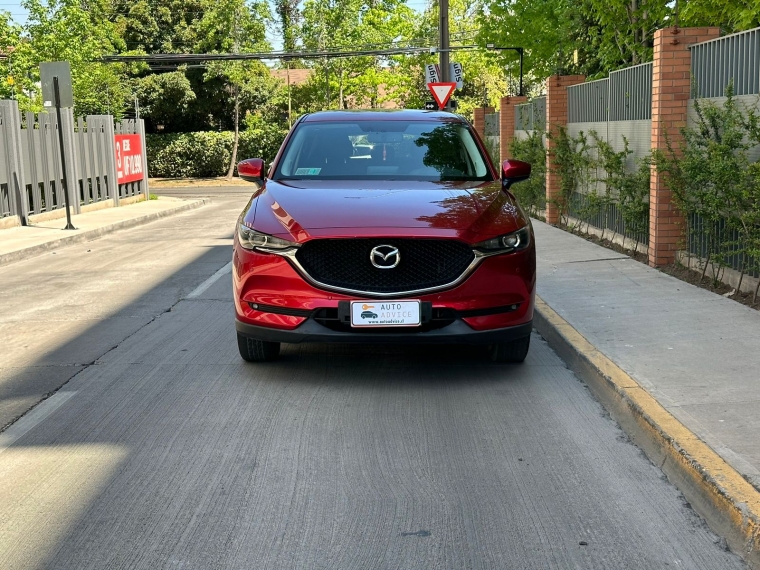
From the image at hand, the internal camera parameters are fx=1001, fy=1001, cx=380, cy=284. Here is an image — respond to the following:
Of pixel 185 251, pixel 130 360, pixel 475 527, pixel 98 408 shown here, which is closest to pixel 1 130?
pixel 185 251

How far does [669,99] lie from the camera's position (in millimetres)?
10422

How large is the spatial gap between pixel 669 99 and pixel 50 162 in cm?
1447

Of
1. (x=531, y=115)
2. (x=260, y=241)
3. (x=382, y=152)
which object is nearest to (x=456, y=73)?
(x=531, y=115)

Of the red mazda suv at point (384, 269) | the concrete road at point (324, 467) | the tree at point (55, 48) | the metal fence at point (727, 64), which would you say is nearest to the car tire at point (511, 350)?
the red mazda suv at point (384, 269)

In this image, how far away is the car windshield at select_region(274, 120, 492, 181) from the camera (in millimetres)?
7660

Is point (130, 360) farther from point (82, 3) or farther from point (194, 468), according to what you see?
point (82, 3)

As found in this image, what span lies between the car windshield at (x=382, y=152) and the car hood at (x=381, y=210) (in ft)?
1.37

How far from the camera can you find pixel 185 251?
49.8 ft

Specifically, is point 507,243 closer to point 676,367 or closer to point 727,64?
point 676,367

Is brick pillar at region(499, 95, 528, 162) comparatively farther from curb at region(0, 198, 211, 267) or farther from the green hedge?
the green hedge

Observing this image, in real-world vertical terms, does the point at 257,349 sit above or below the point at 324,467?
above

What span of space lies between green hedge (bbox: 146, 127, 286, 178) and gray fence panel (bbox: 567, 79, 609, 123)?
3518 centimetres

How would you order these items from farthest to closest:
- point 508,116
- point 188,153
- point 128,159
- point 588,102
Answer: point 188,153 < point 128,159 < point 508,116 < point 588,102

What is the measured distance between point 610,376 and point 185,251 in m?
10.1
